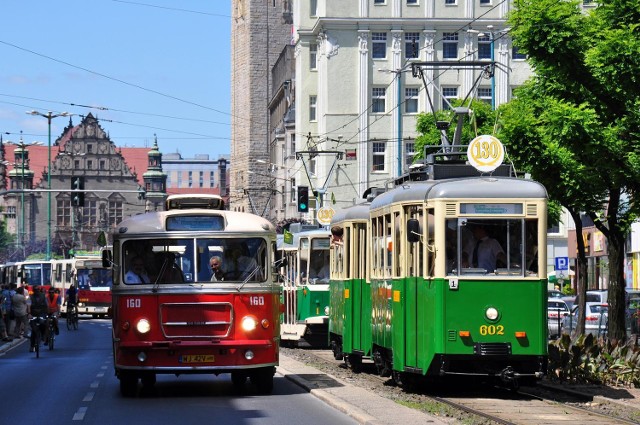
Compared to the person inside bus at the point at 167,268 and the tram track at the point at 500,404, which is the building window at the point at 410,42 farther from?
the person inside bus at the point at 167,268

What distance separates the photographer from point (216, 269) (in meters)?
20.0

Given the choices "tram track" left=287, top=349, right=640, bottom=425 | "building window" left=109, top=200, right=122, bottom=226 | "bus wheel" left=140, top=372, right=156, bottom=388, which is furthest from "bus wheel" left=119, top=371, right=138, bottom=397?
"building window" left=109, top=200, right=122, bottom=226

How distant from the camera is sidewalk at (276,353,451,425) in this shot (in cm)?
1585

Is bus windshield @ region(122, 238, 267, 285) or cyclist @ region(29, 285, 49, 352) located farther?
cyclist @ region(29, 285, 49, 352)

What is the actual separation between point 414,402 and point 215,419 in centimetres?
307

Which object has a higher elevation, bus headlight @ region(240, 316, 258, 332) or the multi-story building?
the multi-story building

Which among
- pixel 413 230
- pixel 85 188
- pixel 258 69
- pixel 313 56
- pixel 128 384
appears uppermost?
pixel 258 69

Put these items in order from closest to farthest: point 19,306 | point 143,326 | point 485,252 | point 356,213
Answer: point 485,252, point 143,326, point 356,213, point 19,306

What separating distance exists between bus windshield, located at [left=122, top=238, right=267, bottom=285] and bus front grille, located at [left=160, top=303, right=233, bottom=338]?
1.24 feet

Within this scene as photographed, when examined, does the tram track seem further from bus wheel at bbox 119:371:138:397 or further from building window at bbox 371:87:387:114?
building window at bbox 371:87:387:114

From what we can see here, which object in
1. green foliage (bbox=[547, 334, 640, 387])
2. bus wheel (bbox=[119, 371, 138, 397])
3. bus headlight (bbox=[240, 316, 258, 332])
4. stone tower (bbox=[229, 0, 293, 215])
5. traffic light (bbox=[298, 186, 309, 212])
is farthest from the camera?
stone tower (bbox=[229, 0, 293, 215])

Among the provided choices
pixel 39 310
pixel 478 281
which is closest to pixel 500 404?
pixel 478 281

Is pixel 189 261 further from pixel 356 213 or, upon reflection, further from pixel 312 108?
pixel 312 108

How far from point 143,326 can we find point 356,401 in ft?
10.6
